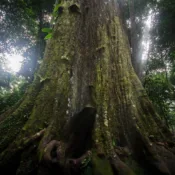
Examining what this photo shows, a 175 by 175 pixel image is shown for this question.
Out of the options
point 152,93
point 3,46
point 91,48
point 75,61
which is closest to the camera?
point 75,61

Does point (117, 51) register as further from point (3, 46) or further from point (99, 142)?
point (3, 46)

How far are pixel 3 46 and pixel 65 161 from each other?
9.74 m

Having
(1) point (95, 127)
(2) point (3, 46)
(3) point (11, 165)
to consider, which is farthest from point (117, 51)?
(2) point (3, 46)

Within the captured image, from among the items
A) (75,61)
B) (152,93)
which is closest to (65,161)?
(75,61)

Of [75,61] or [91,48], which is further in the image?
[91,48]

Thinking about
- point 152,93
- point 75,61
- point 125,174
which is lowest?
point 125,174

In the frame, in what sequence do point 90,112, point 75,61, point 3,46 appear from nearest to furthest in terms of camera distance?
point 90,112
point 75,61
point 3,46

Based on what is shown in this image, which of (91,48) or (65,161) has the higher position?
(91,48)

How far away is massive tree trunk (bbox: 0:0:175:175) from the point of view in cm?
206

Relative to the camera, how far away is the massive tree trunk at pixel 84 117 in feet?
6.77

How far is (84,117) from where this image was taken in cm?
220

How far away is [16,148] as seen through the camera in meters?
2.16

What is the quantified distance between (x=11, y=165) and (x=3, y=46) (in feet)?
30.8

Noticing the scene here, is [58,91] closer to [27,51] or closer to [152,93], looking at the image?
[152,93]
